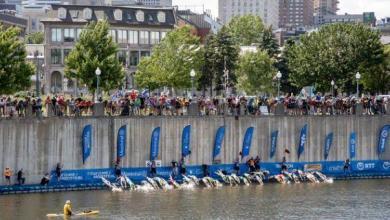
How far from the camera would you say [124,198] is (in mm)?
58062

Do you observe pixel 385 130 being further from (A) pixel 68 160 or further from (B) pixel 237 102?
(A) pixel 68 160

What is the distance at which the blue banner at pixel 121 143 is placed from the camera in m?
63.7

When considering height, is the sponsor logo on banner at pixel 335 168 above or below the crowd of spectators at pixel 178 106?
below

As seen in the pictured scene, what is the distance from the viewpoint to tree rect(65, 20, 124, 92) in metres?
82.2

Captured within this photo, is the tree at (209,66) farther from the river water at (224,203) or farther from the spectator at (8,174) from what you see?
the spectator at (8,174)

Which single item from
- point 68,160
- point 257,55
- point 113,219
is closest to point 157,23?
point 257,55

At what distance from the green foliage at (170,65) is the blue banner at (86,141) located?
3821cm

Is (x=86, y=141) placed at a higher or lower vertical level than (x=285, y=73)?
lower

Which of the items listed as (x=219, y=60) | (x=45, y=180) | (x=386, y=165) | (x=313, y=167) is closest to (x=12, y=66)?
(x=45, y=180)

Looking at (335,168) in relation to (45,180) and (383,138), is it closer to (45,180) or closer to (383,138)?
(383,138)

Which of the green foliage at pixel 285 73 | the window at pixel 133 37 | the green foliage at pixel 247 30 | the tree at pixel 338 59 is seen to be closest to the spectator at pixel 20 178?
the tree at pixel 338 59

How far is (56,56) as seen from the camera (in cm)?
12481

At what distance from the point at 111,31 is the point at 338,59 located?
111ft

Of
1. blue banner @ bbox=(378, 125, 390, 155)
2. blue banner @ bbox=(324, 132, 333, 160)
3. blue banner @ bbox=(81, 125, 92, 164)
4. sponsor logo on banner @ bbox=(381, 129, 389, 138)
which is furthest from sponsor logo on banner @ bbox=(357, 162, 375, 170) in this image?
blue banner @ bbox=(81, 125, 92, 164)
